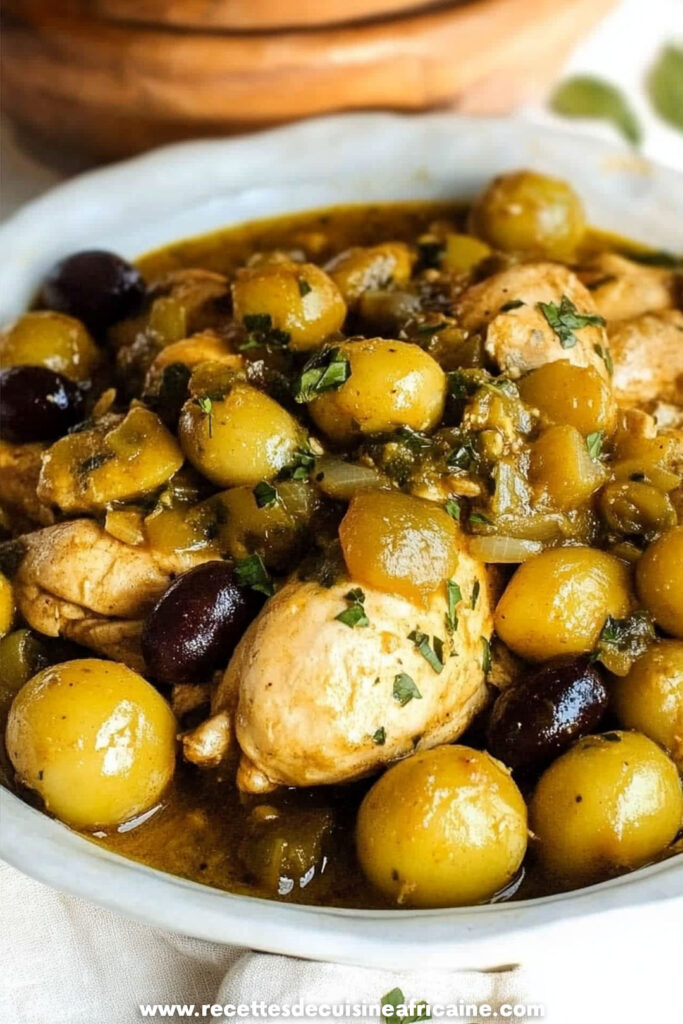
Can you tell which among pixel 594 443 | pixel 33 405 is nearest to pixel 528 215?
pixel 594 443

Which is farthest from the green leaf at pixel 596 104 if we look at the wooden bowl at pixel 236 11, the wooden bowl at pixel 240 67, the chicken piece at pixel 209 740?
the chicken piece at pixel 209 740

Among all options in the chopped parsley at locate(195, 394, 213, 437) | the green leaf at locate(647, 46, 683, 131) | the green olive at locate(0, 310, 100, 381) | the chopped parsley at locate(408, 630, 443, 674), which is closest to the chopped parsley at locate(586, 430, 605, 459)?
the chopped parsley at locate(408, 630, 443, 674)

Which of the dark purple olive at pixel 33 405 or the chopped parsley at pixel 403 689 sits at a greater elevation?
the dark purple olive at pixel 33 405

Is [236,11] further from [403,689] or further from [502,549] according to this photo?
[403,689]

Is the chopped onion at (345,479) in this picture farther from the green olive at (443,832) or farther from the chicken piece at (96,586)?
the green olive at (443,832)

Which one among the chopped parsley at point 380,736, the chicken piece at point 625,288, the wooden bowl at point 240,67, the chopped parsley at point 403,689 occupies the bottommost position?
the chopped parsley at point 380,736

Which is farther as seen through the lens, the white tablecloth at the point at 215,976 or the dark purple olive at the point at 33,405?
the dark purple olive at the point at 33,405
